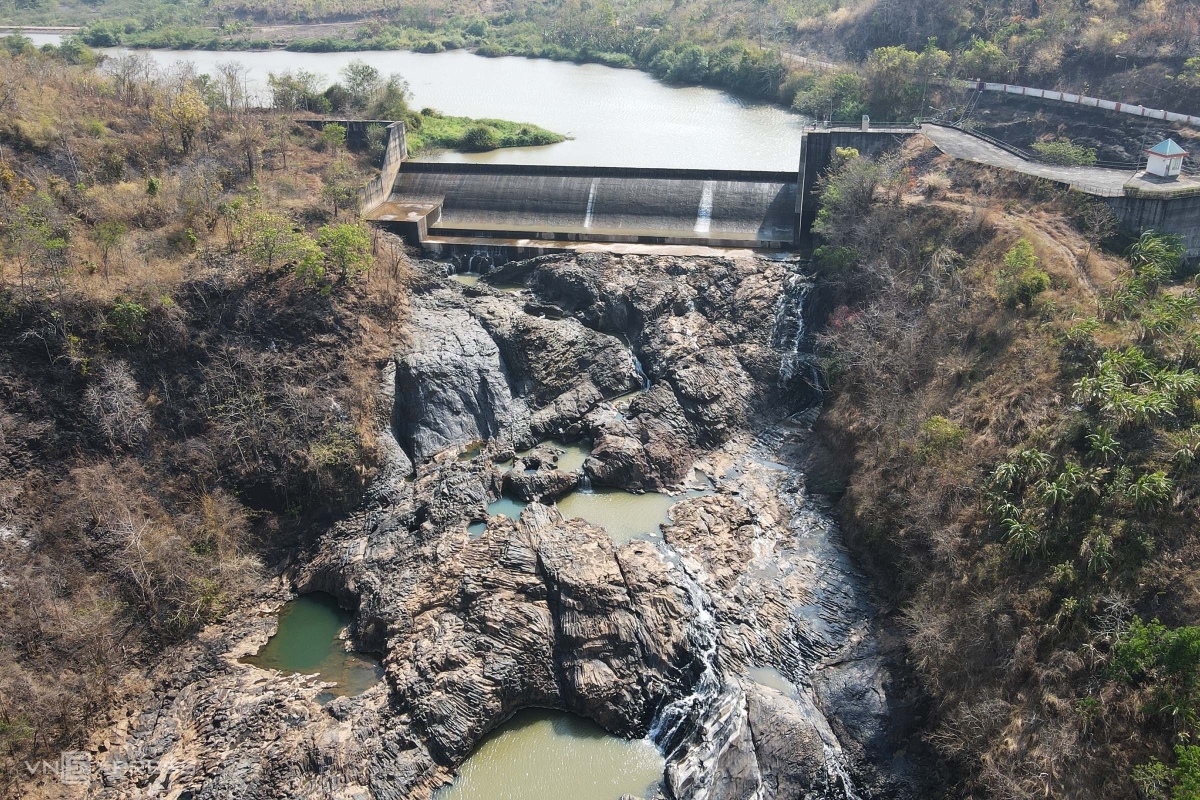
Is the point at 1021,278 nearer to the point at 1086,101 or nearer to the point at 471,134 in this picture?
the point at 1086,101

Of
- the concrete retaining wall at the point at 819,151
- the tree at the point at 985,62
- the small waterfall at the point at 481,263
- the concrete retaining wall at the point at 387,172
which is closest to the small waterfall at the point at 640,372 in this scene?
the small waterfall at the point at 481,263

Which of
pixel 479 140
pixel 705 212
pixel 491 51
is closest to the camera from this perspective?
pixel 705 212

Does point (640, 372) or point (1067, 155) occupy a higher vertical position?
point (1067, 155)

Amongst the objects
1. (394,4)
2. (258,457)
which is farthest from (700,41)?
(258,457)

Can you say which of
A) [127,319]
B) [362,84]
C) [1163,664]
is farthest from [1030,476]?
[362,84]

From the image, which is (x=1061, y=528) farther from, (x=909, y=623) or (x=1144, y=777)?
(x=1144, y=777)

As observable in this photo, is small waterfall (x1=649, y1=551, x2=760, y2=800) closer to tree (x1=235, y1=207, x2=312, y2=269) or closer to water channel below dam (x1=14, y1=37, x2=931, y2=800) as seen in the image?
water channel below dam (x1=14, y1=37, x2=931, y2=800)

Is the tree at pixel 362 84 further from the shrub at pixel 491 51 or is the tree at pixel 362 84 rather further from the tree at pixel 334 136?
the shrub at pixel 491 51

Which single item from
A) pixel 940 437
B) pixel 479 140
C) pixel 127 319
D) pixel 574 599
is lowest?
pixel 574 599
